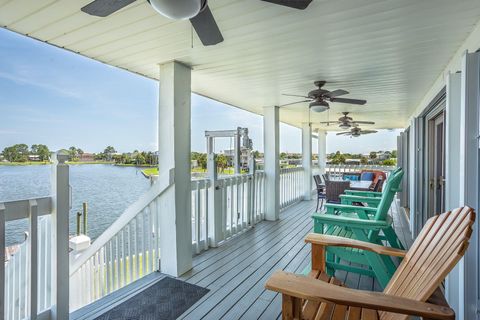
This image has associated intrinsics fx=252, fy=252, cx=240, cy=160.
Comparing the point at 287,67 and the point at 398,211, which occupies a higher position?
the point at 287,67

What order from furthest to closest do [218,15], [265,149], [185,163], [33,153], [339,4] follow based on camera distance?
[265,149], [185,163], [33,153], [218,15], [339,4]

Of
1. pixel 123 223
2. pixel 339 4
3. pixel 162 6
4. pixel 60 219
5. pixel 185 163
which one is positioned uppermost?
pixel 339 4

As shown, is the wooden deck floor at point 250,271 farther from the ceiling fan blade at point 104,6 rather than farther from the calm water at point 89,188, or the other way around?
the ceiling fan blade at point 104,6

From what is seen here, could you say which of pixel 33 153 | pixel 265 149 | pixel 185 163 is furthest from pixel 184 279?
pixel 265 149

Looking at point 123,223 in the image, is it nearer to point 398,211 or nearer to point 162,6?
point 162,6

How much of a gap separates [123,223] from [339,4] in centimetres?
290

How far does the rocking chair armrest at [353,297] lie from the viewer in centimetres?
103

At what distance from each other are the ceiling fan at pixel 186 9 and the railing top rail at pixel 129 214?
1.65m

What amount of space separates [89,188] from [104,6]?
217 centimetres

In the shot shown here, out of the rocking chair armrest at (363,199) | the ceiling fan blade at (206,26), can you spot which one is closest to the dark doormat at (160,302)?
the ceiling fan blade at (206,26)

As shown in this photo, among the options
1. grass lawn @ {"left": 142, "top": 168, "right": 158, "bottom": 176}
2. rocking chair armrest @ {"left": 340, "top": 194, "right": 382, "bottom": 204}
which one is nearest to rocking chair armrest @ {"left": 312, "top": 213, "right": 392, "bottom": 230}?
rocking chair armrest @ {"left": 340, "top": 194, "right": 382, "bottom": 204}

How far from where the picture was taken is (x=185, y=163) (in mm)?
3053

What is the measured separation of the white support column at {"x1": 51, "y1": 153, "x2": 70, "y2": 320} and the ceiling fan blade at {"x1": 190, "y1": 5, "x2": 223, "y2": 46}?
1.37 metres

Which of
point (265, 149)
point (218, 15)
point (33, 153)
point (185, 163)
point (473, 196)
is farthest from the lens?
point (265, 149)
